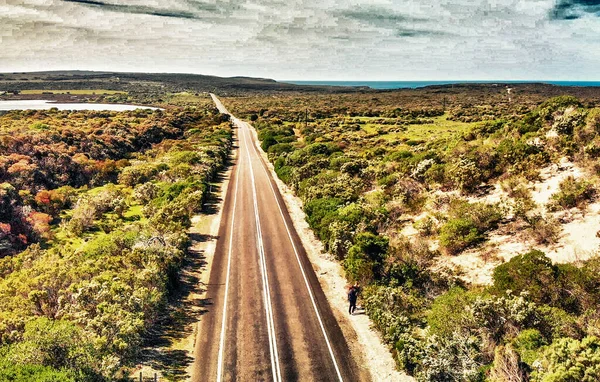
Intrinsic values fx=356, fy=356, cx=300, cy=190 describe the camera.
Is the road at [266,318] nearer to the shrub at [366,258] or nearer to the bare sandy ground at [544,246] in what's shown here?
the shrub at [366,258]

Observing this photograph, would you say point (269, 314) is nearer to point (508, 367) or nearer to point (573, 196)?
point (508, 367)

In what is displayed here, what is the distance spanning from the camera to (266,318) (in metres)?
18.7

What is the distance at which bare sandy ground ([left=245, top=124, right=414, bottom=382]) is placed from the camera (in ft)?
50.5

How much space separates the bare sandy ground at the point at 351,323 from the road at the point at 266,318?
476 millimetres

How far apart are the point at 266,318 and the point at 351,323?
4.48m

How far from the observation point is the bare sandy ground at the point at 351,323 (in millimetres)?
15383

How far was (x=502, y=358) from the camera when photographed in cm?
1174

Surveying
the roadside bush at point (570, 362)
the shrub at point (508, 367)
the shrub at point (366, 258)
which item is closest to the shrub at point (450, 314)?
the shrub at point (508, 367)

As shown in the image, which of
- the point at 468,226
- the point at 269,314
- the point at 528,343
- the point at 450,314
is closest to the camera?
the point at 528,343

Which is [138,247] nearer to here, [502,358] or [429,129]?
[502,358]

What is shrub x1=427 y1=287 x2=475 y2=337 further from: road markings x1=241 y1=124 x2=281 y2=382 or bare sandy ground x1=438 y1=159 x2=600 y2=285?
road markings x1=241 y1=124 x2=281 y2=382

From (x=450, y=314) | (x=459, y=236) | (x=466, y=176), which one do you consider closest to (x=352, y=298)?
(x=450, y=314)

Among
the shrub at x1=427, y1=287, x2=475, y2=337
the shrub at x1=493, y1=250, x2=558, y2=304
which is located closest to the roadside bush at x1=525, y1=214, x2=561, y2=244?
the shrub at x1=493, y1=250, x2=558, y2=304

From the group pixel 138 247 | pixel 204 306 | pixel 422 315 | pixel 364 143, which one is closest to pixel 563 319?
pixel 422 315
